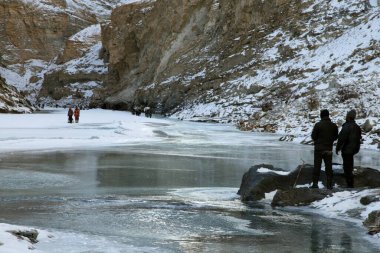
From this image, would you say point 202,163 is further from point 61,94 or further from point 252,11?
point 61,94

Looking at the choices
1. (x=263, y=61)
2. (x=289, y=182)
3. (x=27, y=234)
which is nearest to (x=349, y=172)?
(x=289, y=182)

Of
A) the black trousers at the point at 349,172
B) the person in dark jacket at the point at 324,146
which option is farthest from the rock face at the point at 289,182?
the person in dark jacket at the point at 324,146

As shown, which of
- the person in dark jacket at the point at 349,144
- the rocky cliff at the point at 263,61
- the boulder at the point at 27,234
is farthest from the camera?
the rocky cliff at the point at 263,61

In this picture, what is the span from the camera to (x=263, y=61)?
170 ft

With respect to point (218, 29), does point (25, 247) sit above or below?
below

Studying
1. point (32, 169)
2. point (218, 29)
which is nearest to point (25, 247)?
point (32, 169)

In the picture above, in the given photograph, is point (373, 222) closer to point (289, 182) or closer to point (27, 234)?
point (289, 182)

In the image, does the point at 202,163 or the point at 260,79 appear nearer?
the point at 202,163

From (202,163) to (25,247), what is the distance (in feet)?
32.7

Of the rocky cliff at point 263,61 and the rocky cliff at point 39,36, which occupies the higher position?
the rocky cliff at point 39,36

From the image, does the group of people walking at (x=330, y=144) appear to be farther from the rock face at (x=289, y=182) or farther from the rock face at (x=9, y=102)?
the rock face at (x=9, y=102)

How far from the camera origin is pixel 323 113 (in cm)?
1012

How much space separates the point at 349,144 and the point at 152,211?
4.03 metres

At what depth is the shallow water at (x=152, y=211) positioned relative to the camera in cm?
641
